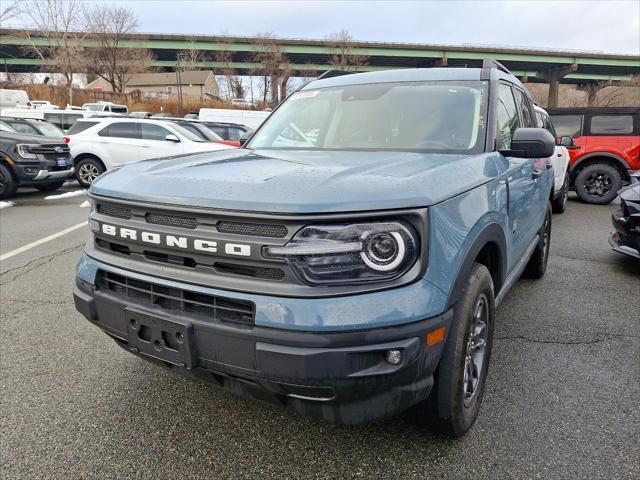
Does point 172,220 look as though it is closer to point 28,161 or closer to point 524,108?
point 524,108

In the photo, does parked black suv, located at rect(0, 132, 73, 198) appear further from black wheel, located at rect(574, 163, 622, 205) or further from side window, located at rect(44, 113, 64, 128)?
side window, located at rect(44, 113, 64, 128)

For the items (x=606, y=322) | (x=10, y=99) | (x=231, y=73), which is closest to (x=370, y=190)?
(x=606, y=322)

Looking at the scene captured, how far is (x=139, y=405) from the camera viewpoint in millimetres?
2512

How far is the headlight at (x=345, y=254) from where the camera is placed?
1647mm

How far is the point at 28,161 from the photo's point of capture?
9445 mm

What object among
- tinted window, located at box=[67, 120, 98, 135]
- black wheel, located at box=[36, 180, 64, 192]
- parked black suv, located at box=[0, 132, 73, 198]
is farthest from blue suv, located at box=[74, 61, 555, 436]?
tinted window, located at box=[67, 120, 98, 135]

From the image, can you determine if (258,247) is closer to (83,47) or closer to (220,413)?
(220,413)

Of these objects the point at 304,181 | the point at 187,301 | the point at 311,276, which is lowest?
the point at 187,301

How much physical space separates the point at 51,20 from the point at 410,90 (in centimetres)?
4893

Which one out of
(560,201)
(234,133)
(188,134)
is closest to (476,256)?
(560,201)

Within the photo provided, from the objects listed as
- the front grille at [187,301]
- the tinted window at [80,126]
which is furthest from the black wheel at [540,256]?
the tinted window at [80,126]

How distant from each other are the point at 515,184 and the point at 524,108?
1.33 metres

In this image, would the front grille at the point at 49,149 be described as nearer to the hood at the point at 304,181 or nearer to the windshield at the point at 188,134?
the windshield at the point at 188,134

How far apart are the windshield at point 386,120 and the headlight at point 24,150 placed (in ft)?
27.1
